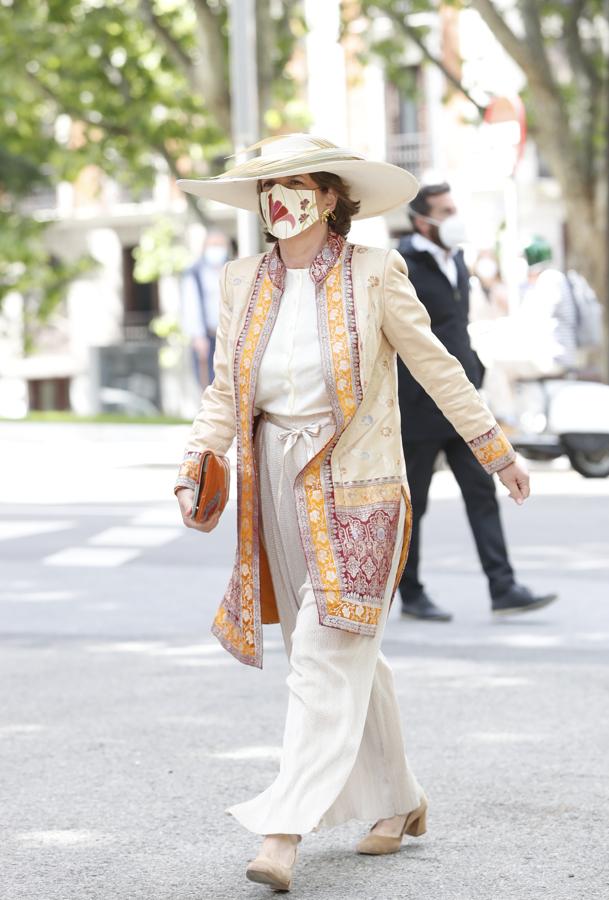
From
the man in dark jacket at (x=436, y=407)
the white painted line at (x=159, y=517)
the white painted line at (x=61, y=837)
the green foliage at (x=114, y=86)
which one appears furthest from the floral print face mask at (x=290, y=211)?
the green foliage at (x=114, y=86)

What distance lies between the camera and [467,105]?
38594 millimetres

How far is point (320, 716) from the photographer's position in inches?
172

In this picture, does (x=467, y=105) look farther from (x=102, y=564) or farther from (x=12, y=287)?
(x=102, y=564)

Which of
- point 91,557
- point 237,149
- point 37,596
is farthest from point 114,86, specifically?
point 37,596

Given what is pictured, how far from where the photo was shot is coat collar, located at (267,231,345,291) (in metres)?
4.62

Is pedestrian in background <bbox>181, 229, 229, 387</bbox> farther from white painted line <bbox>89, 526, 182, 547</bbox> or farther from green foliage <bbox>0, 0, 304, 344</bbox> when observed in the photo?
white painted line <bbox>89, 526, 182, 547</bbox>

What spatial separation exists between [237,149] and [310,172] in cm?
1644

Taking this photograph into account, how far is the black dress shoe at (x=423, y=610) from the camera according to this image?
8.60 meters

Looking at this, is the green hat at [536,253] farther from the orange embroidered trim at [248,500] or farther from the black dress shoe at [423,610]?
the orange embroidered trim at [248,500]

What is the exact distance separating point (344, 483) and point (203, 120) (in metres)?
27.4

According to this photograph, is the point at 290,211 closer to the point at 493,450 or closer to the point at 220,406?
the point at 220,406

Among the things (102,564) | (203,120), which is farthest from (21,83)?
(102,564)

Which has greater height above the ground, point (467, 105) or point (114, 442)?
point (467, 105)

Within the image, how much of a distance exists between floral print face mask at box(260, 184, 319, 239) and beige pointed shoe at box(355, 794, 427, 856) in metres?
1.48
